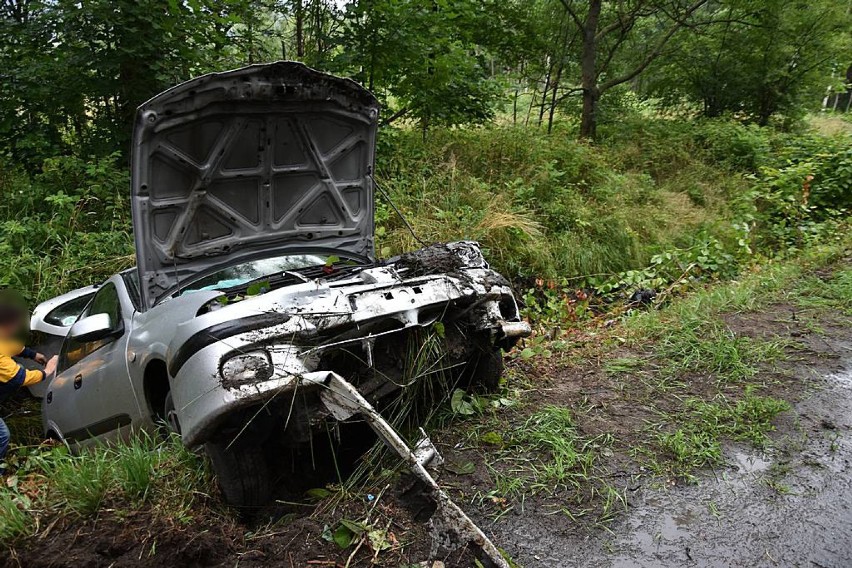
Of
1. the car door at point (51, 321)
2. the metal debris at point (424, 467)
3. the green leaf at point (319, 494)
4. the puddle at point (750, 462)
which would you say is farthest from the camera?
the car door at point (51, 321)

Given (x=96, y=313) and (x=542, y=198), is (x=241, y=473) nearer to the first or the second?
(x=96, y=313)

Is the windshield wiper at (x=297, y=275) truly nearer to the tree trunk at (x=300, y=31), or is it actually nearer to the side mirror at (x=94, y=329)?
the side mirror at (x=94, y=329)

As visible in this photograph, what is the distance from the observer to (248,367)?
99.7 inches

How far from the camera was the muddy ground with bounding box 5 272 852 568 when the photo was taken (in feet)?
7.77

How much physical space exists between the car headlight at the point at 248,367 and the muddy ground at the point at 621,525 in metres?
0.67

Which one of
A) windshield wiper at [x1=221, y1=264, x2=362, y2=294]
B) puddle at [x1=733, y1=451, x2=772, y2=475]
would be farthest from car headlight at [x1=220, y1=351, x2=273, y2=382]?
puddle at [x1=733, y1=451, x2=772, y2=475]

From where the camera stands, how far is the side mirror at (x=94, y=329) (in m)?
3.33

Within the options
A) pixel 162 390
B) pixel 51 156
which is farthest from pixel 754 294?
pixel 51 156

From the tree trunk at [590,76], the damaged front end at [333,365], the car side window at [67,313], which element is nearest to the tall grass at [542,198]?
the tree trunk at [590,76]

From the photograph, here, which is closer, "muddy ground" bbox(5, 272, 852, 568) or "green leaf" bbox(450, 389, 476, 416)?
"muddy ground" bbox(5, 272, 852, 568)

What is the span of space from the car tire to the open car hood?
1363mm

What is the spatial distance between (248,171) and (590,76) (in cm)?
1031

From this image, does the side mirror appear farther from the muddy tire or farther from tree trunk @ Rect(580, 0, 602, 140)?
tree trunk @ Rect(580, 0, 602, 140)

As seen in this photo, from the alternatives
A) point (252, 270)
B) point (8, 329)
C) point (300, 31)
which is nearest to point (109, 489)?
point (252, 270)
